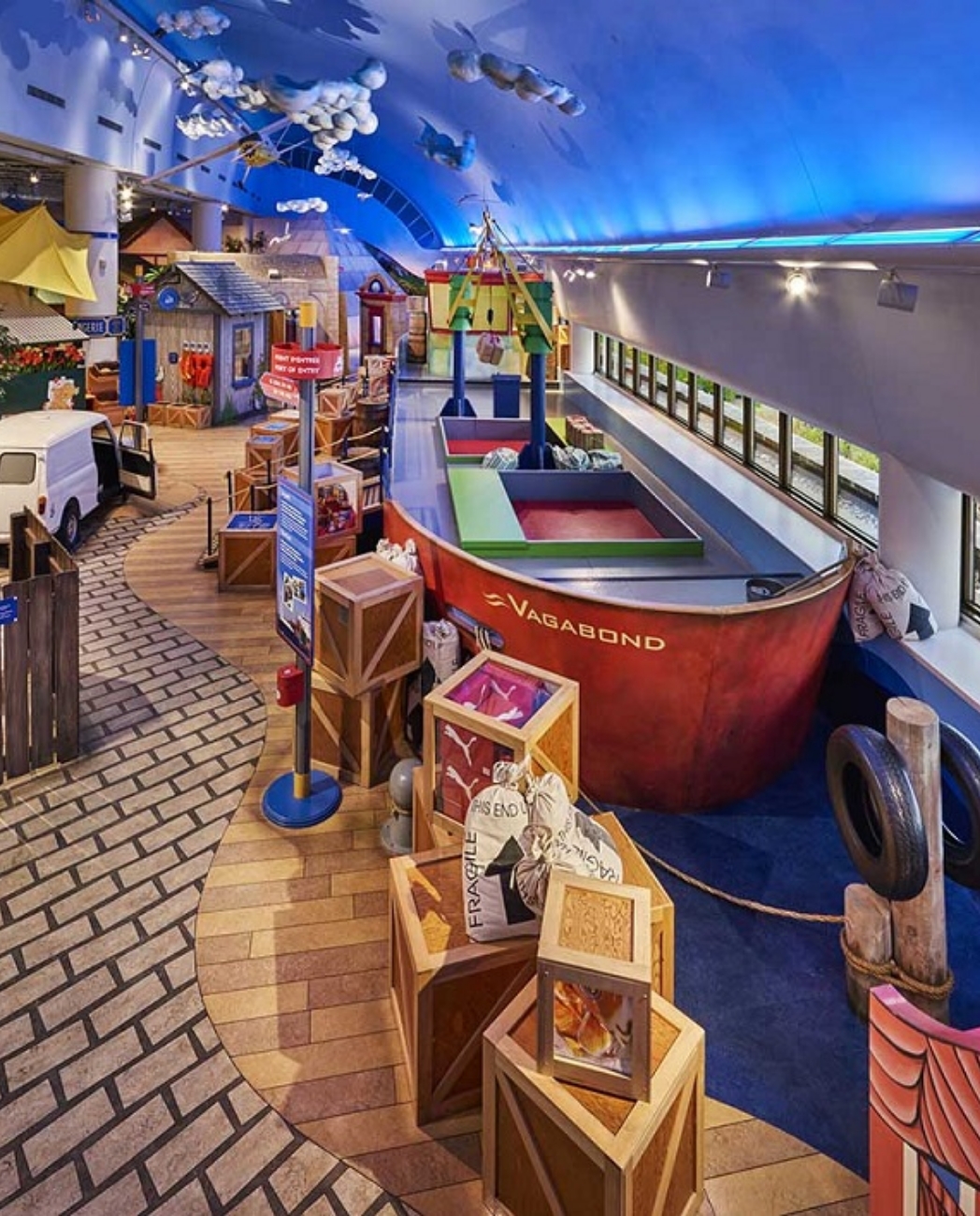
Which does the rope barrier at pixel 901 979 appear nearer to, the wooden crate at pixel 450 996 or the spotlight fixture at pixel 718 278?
the wooden crate at pixel 450 996

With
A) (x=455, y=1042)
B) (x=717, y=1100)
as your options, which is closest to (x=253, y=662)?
(x=455, y=1042)

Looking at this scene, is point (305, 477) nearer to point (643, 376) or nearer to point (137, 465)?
point (137, 465)

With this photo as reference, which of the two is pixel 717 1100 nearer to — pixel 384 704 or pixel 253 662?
pixel 384 704

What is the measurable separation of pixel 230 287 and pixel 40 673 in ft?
59.8

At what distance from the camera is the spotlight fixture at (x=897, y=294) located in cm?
429

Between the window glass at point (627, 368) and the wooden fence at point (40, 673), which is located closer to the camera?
the wooden fence at point (40, 673)

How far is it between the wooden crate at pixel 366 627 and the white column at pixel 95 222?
17.0m

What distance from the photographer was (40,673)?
590 cm

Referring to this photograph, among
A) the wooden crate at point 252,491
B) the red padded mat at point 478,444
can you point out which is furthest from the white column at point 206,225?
the red padded mat at point 478,444

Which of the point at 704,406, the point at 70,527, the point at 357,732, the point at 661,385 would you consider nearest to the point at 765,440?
the point at 704,406

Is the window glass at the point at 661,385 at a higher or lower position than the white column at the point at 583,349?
lower

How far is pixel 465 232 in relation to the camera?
32.7 m

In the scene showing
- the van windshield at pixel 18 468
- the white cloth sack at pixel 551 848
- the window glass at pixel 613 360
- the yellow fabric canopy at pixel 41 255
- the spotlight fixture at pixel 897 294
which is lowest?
the white cloth sack at pixel 551 848

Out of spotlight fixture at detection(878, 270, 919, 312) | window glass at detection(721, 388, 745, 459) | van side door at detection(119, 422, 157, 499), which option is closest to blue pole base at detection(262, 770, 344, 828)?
spotlight fixture at detection(878, 270, 919, 312)
